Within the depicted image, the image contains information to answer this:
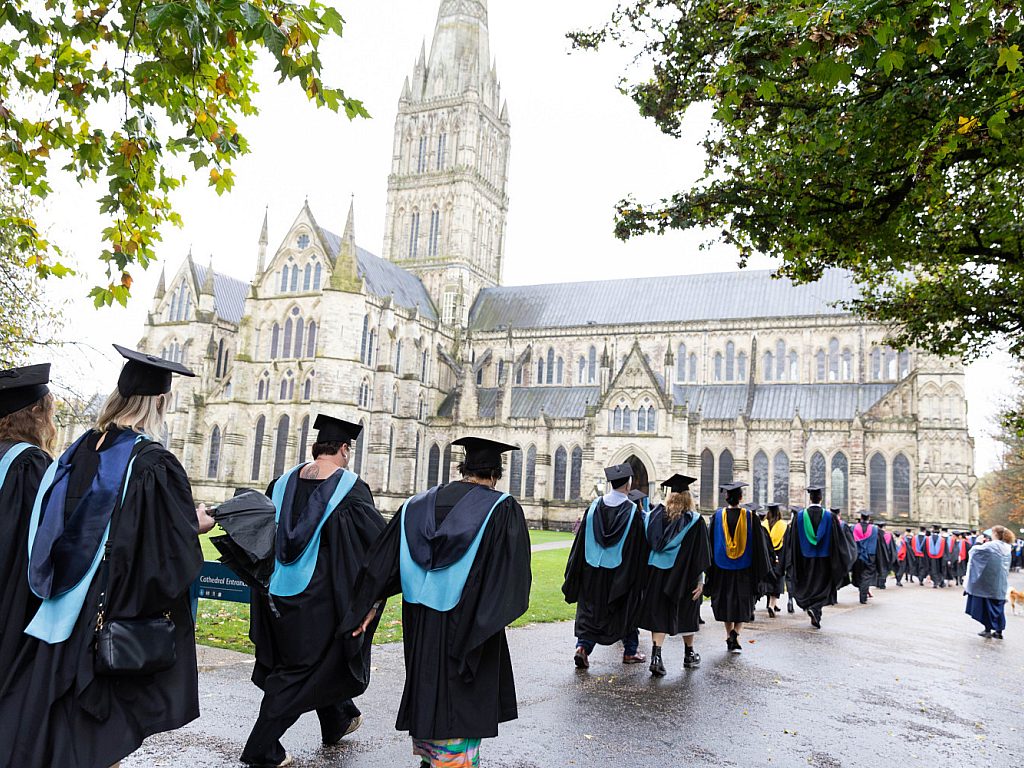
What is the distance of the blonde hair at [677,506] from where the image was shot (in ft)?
29.3

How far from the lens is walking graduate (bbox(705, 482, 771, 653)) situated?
1012 cm


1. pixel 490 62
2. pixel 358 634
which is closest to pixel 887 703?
pixel 358 634

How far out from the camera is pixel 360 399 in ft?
129

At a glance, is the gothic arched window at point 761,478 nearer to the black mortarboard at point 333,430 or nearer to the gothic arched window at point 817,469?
the gothic arched window at point 817,469

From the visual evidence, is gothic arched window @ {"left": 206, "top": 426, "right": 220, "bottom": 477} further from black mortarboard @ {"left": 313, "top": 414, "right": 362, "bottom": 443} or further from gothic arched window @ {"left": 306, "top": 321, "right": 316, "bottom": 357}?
black mortarboard @ {"left": 313, "top": 414, "right": 362, "bottom": 443}

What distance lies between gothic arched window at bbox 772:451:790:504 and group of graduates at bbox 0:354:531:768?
1348 inches

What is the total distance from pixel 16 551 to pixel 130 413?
2.74 ft

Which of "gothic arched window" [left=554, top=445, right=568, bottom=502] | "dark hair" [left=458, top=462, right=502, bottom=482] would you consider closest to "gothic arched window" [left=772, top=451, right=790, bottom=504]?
"gothic arched window" [left=554, top=445, right=568, bottom=502]

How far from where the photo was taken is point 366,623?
471 cm

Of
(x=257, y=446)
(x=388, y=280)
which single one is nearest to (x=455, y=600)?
(x=257, y=446)

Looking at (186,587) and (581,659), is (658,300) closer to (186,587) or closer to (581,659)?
(581,659)

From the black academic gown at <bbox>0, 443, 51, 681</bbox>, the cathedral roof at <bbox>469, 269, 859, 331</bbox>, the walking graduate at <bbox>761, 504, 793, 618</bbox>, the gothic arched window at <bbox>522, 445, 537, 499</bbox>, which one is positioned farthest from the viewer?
the cathedral roof at <bbox>469, 269, 859, 331</bbox>

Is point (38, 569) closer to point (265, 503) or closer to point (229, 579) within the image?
point (265, 503)

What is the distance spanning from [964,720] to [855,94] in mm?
6611
